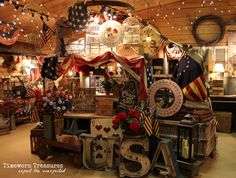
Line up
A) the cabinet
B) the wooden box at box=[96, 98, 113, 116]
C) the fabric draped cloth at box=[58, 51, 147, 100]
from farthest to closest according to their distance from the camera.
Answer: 1. the cabinet
2. the wooden box at box=[96, 98, 113, 116]
3. the fabric draped cloth at box=[58, 51, 147, 100]

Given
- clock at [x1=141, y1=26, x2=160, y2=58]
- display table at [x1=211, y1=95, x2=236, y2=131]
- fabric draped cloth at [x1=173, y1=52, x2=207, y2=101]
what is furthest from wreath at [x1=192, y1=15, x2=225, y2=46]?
fabric draped cloth at [x1=173, y1=52, x2=207, y2=101]

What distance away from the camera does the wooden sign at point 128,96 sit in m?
3.96

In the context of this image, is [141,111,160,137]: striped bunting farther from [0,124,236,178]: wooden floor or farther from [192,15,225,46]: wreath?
[192,15,225,46]: wreath

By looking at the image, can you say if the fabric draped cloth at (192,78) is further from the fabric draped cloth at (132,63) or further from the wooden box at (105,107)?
the wooden box at (105,107)

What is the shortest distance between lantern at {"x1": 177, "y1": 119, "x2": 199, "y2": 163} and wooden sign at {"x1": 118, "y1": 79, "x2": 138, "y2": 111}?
0.87 meters

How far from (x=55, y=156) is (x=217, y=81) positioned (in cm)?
460

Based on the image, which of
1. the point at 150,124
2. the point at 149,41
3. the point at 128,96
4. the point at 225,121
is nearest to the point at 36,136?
the point at 128,96

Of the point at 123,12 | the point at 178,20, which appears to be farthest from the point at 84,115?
the point at 178,20

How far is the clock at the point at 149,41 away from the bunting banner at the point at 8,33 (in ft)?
12.3

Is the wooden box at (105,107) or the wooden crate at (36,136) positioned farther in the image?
the wooden crate at (36,136)

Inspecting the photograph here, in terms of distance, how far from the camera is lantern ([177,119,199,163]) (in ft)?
11.1

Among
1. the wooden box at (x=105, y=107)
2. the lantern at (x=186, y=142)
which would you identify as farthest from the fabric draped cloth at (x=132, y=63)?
the lantern at (x=186, y=142)

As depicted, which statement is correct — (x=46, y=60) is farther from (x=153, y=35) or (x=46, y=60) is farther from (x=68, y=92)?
(x=153, y=35)

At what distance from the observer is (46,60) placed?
4.53m
